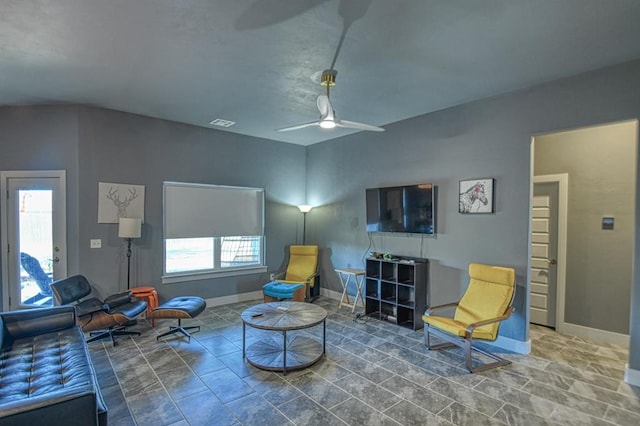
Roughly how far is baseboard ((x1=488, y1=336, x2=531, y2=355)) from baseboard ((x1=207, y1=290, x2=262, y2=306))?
12.8 ft

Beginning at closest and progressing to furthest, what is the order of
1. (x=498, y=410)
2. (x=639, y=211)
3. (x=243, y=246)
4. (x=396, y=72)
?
(x=498, y=410) → (x=639, y=211) → (x=396, y=72) → (x=243, y=246)

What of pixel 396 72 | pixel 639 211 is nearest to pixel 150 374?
pixel 396 72

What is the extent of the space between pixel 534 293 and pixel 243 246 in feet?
15.5

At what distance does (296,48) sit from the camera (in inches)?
109

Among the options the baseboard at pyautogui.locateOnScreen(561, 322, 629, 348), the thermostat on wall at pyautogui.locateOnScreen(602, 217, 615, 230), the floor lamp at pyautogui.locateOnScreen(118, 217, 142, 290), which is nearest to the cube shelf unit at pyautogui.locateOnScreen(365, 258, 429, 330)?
the baseboard at pyautogui.locateOnScreen(561, 322, 629, 348)

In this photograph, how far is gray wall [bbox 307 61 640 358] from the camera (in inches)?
126

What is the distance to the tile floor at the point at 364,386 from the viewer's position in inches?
97.4

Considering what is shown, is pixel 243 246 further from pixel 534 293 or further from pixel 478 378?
pixel 534 293

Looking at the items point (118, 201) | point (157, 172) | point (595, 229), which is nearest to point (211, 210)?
point (157, 172)

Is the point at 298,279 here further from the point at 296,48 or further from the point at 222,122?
the point at 296,48

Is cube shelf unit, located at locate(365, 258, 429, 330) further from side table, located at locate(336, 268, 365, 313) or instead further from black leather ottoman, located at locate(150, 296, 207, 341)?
black leather ottoman, located at locate(150, 296, 207, 341)

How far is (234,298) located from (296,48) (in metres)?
4.34

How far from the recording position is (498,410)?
101 inches

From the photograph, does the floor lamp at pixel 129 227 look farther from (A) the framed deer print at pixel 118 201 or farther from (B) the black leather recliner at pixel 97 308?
(B) the black leather recliner at pixel 97 308
